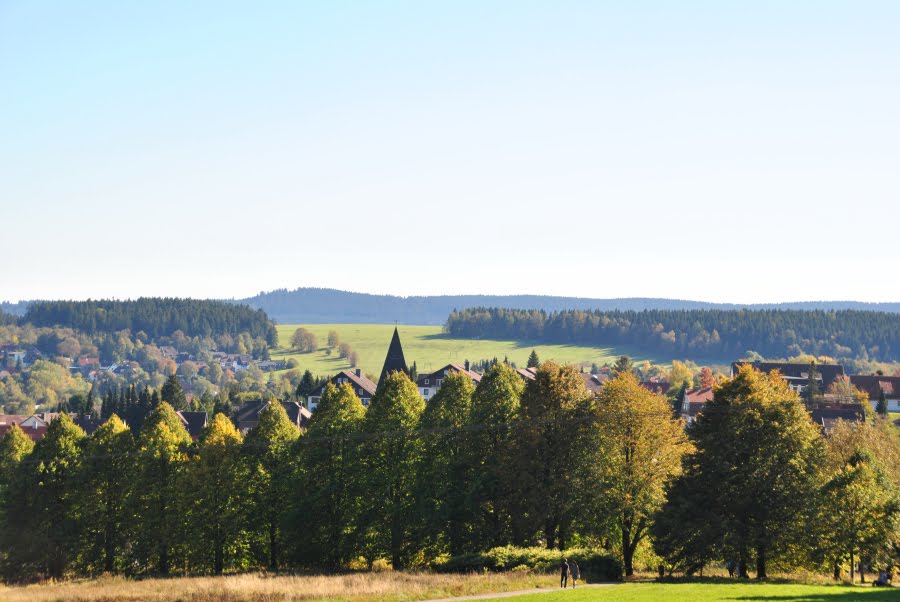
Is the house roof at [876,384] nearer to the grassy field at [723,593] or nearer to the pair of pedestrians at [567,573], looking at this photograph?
the grassy field at [723,593]

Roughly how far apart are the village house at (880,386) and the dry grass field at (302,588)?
128 metres

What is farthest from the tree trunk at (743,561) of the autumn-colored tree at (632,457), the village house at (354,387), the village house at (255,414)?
the village house at (354,387)

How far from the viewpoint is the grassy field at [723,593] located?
37062 mm

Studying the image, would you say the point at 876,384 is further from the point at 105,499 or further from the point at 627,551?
the point at 105,499

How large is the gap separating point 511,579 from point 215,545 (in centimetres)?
2143

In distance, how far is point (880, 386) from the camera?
156m

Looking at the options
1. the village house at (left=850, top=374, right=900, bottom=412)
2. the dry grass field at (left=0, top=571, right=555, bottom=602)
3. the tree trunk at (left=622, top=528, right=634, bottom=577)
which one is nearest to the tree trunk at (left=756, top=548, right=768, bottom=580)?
the tree trunk at (left=622, top=528, right=634, bottom=577)

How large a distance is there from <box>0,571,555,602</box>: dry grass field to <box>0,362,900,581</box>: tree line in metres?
6.63

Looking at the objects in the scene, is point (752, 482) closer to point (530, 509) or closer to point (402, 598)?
point (530, 509)

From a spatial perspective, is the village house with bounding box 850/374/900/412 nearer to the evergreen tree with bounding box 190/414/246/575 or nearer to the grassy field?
the evergreen tree with bounding box 190/414/246/575

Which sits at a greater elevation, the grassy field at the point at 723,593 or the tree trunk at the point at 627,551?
the grassy field at the point at 723,593

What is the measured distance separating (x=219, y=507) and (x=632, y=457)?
2326 cm

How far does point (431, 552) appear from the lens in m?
55.1

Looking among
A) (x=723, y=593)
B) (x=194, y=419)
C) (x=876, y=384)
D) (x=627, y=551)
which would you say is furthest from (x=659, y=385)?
(x=723, y=593)
